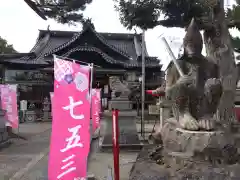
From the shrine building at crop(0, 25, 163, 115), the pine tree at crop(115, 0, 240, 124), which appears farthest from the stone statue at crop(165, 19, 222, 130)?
the shrine building at crop(0, 25, 163, 115)

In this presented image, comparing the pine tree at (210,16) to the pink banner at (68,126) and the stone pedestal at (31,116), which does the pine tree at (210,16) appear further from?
the stone pedestal at (31,116)

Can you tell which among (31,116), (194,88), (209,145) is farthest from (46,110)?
(209,145)

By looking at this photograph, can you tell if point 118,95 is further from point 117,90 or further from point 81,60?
point 81,60

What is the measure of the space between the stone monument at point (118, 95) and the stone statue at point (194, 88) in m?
2.38

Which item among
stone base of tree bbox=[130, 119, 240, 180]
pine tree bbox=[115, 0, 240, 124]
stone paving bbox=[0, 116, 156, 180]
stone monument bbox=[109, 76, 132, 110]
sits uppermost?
pine tree bbox=[115, 0, 240, 124]

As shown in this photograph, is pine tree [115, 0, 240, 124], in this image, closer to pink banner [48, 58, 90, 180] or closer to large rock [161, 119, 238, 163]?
large rock [161, 119, 238, 163]

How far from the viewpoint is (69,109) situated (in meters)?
2.52

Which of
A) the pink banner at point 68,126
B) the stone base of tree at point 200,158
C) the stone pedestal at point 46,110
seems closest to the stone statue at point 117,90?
the stone base of tree at point 200,158

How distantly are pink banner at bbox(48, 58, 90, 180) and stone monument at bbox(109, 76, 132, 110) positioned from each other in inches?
110

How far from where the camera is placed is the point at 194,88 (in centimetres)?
293

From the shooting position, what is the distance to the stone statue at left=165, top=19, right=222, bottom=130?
2.74 meters

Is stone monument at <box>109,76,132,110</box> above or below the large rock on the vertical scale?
above

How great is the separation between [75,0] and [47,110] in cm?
1230

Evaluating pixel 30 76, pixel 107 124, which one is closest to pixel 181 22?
pixel 107 124
